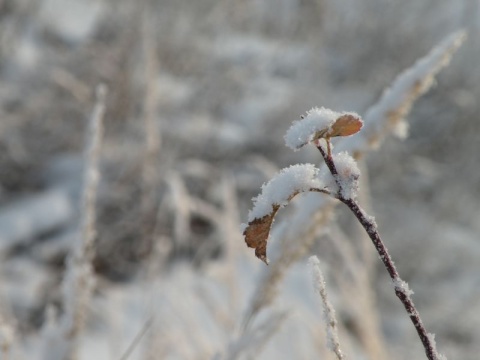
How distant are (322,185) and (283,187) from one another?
0.02m

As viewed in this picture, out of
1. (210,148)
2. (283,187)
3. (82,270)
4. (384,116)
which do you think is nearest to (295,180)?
(283,187)

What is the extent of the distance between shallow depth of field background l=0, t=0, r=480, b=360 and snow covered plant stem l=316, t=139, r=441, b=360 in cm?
119

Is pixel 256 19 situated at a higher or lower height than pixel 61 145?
higher

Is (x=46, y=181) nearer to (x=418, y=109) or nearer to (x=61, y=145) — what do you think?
(x=61, y=145)

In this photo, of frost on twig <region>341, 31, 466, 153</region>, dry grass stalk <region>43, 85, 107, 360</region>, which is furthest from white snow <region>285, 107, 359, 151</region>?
dry grass stalk <region>43, 85, 107, 360</region>

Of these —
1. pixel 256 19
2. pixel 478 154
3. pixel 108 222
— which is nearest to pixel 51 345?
pixel 108 222

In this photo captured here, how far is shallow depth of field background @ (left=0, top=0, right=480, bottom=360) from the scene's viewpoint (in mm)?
1985

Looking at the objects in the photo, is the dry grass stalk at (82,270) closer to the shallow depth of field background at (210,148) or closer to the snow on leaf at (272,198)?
the snow on leaf at (272,198)

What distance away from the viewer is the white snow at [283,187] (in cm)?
27

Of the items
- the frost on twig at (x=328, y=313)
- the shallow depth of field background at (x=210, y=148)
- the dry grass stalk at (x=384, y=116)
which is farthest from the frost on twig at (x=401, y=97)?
the shallow depth of field background at (x=210, y=148)

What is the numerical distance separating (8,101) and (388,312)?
1844 mm

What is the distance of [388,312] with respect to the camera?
247 centimetres

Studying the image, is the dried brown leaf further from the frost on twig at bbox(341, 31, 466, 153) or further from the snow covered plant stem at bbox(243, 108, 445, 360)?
the frost on twig at bbox(341, 31, 466, 153)

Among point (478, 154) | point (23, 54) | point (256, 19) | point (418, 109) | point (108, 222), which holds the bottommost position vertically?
point (108, 222)
